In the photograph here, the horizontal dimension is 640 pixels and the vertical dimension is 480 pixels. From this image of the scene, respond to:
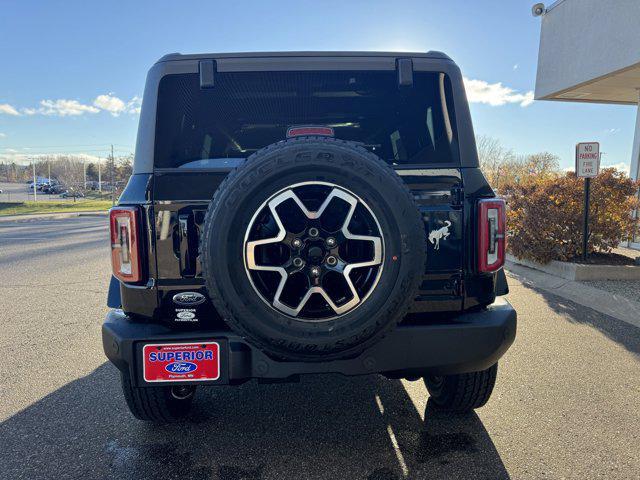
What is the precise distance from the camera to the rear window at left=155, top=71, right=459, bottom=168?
7.84 feet

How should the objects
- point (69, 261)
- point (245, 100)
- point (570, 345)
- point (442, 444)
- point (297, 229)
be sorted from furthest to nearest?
point (69, 261) → point (570, 345) → point (245, 100) → point (442, 444) → point (297, 229)

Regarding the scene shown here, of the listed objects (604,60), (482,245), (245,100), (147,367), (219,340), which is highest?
(604,60)

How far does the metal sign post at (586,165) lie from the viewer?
6730 millimetres

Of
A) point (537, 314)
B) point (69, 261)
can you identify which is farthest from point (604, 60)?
point (69, 261)

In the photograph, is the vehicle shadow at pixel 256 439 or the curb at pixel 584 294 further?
the curb at pixel 584 294

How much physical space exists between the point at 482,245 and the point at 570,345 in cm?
250

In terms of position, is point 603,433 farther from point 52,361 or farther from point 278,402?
point 52,361

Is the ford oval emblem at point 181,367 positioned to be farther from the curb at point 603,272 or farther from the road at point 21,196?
the road at point 21,196

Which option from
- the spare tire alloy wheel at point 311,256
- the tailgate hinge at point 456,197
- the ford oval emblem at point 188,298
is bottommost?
the ford oval emblem at point 188,298

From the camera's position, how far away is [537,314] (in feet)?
16.5

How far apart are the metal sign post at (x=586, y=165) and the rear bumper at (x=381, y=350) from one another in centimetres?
572

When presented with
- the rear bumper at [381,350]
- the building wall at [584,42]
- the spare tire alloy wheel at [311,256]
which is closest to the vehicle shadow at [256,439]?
the rear bumper at [381,350]

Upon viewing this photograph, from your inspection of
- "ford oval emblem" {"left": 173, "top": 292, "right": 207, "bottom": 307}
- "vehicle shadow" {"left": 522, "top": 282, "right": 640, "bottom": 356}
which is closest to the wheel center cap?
"ford oval emblem" {"left": 173, "top": 292, "right": 207, "bottom": 307}

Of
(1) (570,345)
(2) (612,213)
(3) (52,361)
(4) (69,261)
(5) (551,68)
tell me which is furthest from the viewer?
(5) (551,68)
